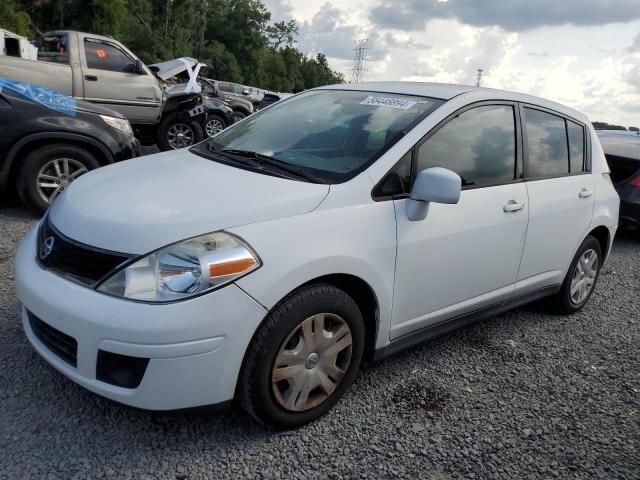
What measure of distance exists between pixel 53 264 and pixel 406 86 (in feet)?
7.42

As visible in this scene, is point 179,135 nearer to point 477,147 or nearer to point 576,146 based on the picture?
point 576,146

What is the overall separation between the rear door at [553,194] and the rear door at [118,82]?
6.84 metres

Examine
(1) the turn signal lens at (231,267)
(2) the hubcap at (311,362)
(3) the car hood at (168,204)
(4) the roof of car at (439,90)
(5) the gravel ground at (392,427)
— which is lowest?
(5) the gravel ground at (392,427)

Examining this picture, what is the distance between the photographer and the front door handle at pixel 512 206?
3.23 meters

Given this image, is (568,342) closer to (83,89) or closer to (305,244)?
(305,244)

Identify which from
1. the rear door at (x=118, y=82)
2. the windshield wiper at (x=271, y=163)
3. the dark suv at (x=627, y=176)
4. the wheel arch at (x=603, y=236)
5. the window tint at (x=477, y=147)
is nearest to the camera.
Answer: the windshield wiper at (x=271, y=163)

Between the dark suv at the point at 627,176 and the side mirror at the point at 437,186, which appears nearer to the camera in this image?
the side mirror at the point at 437,186

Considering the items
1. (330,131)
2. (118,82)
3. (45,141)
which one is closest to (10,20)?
(118,82)

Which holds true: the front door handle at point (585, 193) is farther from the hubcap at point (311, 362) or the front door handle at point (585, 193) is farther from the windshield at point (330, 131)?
the hubcap at point (311, 362)

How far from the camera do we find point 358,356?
2.67 m

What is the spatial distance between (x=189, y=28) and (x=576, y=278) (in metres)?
56.4

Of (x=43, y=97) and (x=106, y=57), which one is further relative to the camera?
(x=106, y=57)

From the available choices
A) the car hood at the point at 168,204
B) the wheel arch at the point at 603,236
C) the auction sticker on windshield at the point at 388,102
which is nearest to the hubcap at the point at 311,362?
the car hood at the point at 168,204

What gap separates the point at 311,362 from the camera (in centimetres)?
247
